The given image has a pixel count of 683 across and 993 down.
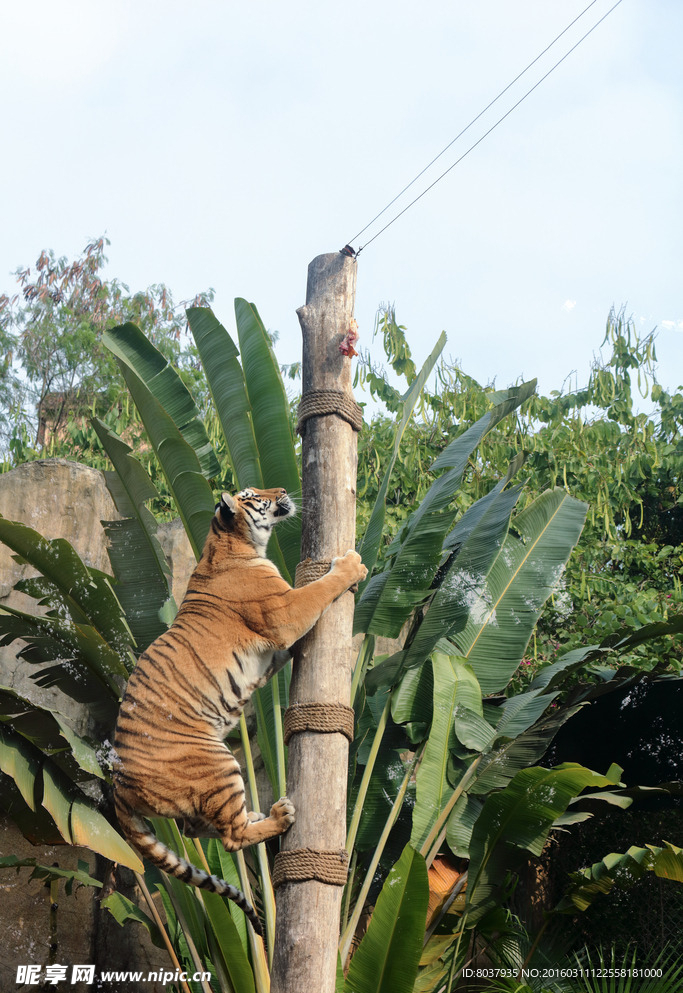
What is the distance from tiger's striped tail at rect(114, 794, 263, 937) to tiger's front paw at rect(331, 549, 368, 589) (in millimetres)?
1034

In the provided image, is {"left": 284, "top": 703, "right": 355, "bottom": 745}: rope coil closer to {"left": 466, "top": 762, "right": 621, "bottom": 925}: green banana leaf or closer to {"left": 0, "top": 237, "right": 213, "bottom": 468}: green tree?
{"left": 466, "top": 762, "right": 621, "bottom": 925}: green banana leaf

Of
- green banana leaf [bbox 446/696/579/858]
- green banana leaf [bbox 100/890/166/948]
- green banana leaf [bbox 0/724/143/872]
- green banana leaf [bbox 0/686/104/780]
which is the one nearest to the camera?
green banana leaf [bbox 0/724/143/872]

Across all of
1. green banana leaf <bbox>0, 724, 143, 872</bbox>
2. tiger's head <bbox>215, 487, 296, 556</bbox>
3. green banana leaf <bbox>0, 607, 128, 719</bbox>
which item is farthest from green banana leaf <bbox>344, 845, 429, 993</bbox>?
green banana leaf <bbox>0, 607, 128, 719</bbox>

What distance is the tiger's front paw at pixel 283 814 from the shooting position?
2.94 meters

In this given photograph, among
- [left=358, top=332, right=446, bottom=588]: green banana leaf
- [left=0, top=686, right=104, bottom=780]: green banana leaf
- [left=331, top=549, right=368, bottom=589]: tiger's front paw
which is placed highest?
[left=358, top=332, right=446, bottom=588]: green banana leaf

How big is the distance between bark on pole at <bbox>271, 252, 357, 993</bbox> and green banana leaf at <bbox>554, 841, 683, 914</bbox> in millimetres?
Result: 2060

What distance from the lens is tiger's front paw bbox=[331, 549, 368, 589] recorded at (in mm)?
3148

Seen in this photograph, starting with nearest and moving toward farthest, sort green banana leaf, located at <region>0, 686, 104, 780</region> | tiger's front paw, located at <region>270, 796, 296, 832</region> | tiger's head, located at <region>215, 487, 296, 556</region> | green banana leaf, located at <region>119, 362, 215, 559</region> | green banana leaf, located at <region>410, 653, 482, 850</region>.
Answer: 1. tiger's front paw, located at <region>270, 796, 296, 832</region>
2. tiger's head, located at <region>215, 487, 296, 556</region>
3. green banana leaf, located at <region>119, 362, 215, 559</region>
4. green banana leaf, located at <region>0, 686, 104, 780</region>
5. green banana leaf, located at <region>410, 653, 482, 850</region>

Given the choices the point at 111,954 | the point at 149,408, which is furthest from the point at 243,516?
the point at 111,954

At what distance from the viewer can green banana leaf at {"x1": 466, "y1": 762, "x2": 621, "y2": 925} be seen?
4.29 metres

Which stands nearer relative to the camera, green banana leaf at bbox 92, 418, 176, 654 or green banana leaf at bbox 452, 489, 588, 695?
green banana leaf at bbox 92, 418, 176, 654

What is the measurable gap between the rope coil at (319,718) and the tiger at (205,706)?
0.74 ft

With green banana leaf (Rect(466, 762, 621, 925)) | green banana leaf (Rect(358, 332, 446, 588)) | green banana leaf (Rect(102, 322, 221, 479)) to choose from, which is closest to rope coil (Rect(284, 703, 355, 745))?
green banana leaf (Rect(358, 332, 446, 588))

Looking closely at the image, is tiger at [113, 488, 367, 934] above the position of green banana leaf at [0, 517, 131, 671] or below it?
below
